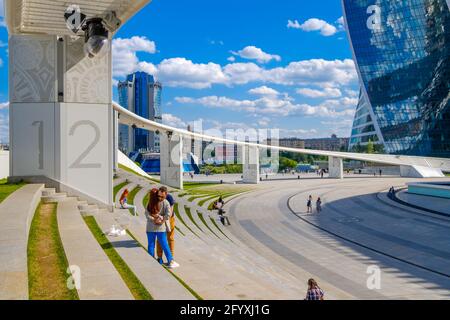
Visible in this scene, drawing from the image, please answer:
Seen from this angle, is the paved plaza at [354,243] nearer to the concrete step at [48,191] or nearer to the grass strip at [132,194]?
the grass strip at [132,194]

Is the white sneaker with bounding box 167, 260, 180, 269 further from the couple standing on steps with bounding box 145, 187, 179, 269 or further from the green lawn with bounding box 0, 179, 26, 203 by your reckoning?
the green lawn with bounding box 0, 179, 26, 203

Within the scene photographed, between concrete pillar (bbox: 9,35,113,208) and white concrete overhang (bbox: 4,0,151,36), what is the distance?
0.74m

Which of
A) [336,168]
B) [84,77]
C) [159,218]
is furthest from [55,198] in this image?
[336,168]

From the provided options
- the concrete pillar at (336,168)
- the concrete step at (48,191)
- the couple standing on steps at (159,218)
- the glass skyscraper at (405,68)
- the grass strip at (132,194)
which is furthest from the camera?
the glass skyscraper at (405,68)

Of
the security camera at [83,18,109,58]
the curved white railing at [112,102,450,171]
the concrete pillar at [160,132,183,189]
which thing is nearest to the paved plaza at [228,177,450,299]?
the security camera at [83,18,109,58]

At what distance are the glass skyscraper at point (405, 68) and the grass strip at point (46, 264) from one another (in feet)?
236

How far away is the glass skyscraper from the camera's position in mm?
67375

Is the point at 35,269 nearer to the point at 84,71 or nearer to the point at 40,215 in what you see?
the point at 40,215

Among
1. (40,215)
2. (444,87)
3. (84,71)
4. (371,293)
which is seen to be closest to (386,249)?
(371,293)

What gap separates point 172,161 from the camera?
3684 centimetres

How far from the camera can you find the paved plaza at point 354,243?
35.8 feet

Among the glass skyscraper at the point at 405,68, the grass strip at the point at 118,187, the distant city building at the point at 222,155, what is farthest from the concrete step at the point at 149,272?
the distant city building at the point at 222,155

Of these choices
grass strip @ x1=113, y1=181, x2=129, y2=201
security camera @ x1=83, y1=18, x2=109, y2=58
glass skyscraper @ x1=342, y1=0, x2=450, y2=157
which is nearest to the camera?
security camera @ x1=83, y1=18, x2=109, y2=58

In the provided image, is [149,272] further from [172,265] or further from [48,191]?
[48,191]
